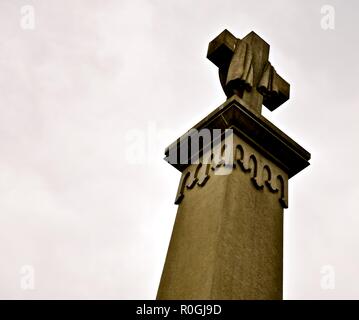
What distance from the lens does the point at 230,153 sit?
4.54 m

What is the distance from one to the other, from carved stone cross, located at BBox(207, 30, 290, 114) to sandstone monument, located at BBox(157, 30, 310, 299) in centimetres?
1

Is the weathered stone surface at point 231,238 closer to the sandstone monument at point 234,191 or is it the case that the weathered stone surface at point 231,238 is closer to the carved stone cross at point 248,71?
the sandstone monument at point 234,191

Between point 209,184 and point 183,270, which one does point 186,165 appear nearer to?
point 209,184

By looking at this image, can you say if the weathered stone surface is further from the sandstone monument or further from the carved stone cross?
the carved stone cross

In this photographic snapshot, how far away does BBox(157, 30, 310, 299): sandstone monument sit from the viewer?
3865mm

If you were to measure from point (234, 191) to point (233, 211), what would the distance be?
201 mm

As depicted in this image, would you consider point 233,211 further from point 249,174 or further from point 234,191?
point 249,174

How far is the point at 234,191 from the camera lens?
14.0ft

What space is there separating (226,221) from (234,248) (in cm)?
23

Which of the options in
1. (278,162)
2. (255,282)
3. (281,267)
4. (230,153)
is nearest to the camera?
(255,282)

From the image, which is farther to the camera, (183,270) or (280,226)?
(280,226)

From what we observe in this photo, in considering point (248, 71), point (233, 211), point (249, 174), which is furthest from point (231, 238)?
point (248, 71)
